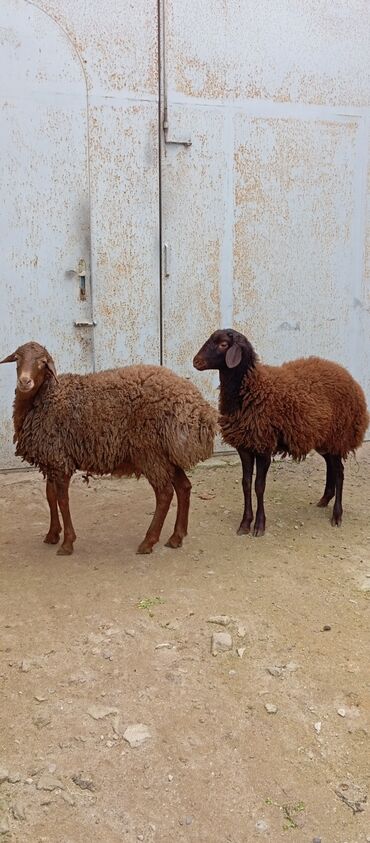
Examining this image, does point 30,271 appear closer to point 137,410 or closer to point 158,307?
point 158,307

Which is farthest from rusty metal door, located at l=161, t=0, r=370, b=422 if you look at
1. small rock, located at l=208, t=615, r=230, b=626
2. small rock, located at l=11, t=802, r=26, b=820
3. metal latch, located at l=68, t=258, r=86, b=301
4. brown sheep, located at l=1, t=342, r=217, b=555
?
small rock, located at l=11, t=802, r=26, b=820

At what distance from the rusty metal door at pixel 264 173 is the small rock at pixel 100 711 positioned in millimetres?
4097

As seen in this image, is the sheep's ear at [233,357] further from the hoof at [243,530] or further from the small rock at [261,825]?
the small rock at [261,825]

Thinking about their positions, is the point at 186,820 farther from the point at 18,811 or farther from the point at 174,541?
the point at 174,541

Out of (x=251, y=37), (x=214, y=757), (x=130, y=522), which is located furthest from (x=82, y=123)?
(x=214, y=757)

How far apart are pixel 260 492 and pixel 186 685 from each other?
1.99m

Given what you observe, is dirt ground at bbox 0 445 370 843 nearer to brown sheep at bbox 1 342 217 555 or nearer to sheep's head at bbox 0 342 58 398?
brown sheep at bbox 1 342 217 555

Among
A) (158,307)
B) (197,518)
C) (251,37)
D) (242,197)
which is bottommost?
(197,518)

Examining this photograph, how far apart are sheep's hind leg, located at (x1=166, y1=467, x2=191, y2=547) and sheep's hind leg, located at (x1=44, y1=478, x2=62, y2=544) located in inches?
29.2

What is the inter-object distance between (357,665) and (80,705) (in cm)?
131

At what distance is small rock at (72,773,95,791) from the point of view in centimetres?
247

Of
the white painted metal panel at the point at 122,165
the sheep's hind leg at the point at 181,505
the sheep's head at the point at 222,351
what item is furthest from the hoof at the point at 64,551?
the white painted metal panel at the point at 122,165

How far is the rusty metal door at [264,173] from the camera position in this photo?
6.36 meters

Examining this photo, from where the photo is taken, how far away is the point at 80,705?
2.94m
